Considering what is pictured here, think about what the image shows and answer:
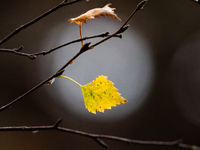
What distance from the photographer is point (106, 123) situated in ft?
7.45

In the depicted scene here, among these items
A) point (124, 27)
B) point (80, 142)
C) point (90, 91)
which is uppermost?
point (124, 27)

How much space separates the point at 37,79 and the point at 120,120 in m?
1.13

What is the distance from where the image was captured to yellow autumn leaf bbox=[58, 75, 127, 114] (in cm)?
34

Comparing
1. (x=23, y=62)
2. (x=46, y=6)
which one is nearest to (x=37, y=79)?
(x=23, y=62)

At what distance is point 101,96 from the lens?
351 mm

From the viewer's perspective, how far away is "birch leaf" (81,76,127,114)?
1.11 ft

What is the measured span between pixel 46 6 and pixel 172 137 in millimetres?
2233

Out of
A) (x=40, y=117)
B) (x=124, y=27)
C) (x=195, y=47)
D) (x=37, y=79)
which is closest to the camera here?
(x=124, y=27)

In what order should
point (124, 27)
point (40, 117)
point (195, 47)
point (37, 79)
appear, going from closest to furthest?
point (124, 27), point (40, 117), point (37, 79), point (195, 47)

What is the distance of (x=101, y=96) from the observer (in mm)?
351

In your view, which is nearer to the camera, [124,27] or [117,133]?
[124,27]

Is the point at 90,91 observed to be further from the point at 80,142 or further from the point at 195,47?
the point at 195,47

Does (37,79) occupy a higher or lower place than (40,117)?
higher

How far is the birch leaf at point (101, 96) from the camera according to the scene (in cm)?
34
